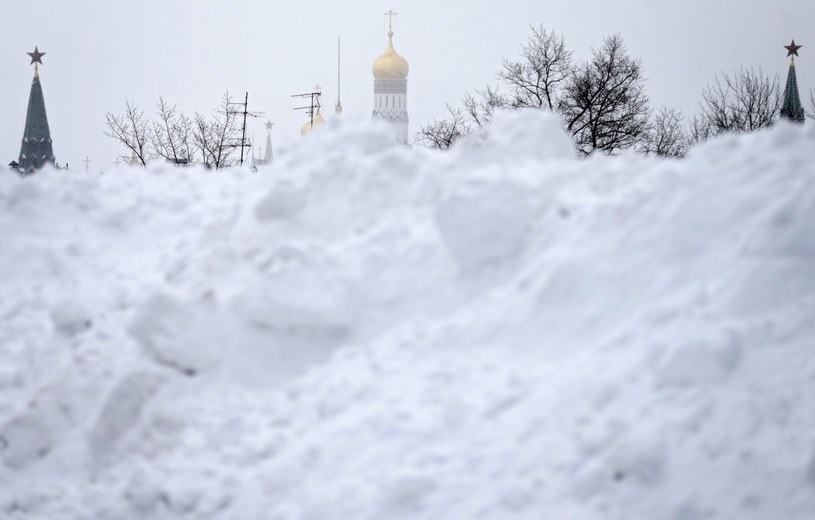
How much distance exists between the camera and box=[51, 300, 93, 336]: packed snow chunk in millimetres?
7047

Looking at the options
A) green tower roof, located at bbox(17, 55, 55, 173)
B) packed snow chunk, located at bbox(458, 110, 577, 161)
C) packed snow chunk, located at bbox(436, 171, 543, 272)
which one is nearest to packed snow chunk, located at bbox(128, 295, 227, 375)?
packed snow chunk, located at bbox(436, 171, 543, 272)

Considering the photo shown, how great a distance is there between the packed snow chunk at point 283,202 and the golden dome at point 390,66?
2208 inches

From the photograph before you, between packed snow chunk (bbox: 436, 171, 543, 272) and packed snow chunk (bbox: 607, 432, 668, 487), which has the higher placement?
packed snow chunk (bbox: 436, 171, 543, 272)

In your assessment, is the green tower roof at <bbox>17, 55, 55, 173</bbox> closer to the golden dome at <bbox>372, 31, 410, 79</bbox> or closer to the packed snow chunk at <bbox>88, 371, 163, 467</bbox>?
the golden dome at <bbox>372, 31, 410, 79</bbox>

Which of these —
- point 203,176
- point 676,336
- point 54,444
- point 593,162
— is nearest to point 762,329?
point 676,336

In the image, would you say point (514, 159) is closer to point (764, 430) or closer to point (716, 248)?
point (716, 248)

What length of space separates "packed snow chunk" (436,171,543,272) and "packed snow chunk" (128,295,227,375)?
1598 millimetres

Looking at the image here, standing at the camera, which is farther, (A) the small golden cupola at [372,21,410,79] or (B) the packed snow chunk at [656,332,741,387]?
(A) the small golden cupola at [372,21,410,79]

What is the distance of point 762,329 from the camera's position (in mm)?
5324

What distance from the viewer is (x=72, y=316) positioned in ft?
23.1

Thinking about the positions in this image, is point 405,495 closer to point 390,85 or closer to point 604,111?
point 604,111

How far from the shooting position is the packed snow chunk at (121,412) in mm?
6320

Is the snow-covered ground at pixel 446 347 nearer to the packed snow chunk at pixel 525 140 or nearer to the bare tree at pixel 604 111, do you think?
the packed snow chunk at pixel 525 140

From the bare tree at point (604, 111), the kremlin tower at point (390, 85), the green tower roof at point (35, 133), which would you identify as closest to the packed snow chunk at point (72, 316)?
the bare tree at point (604, 111)
